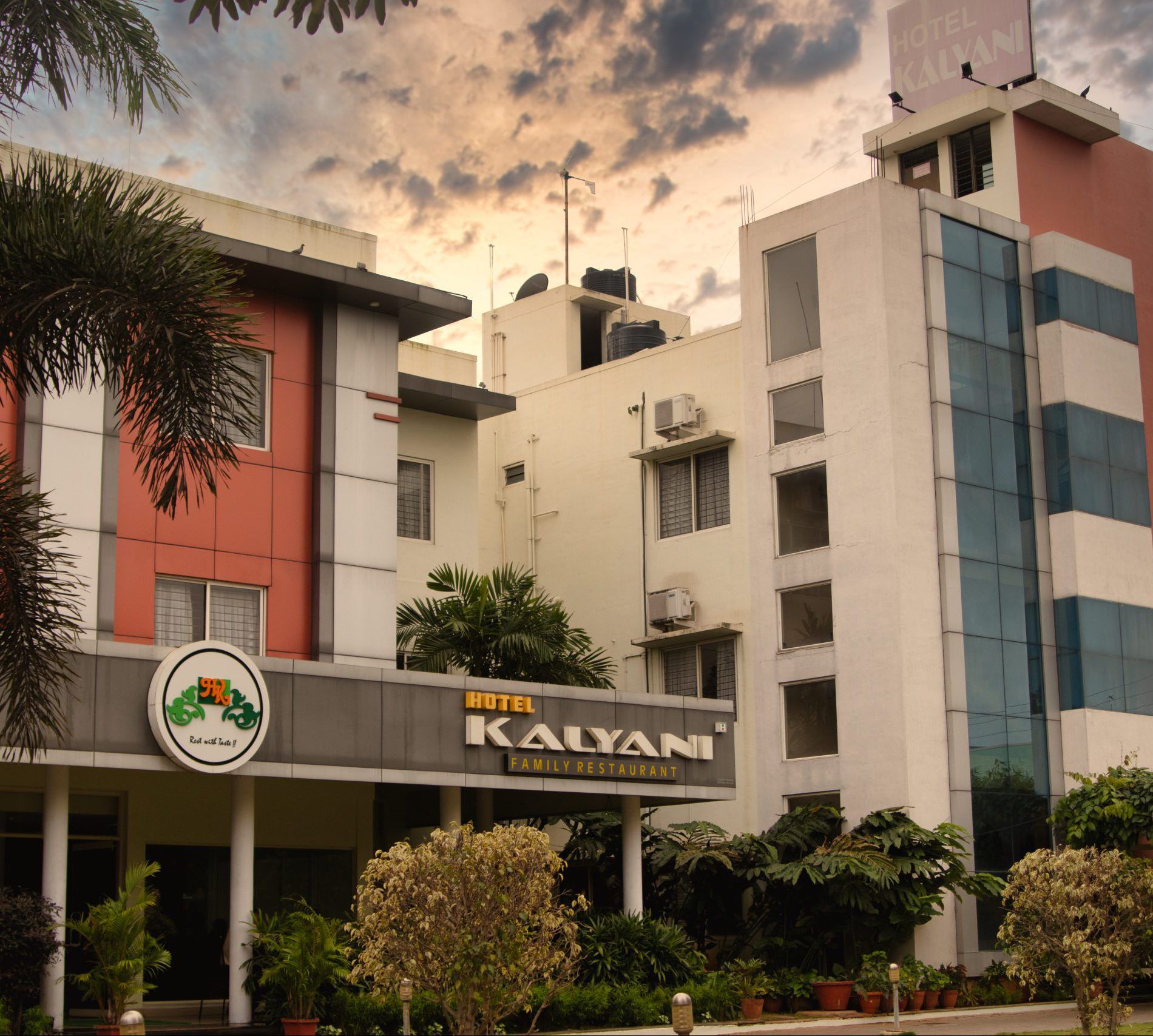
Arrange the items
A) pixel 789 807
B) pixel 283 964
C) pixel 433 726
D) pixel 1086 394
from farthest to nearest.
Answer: pixel 1086 394, pixel 789 807, pixel 433 726, pixel 283 964

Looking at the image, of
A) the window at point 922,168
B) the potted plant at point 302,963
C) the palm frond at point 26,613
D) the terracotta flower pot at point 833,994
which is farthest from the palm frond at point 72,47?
the window at point 922,168

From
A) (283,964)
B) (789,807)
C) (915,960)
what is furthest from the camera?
(789,807)

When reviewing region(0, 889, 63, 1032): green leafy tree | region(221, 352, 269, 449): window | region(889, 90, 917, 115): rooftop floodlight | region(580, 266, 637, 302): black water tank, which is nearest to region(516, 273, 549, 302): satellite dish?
region(580, 266, 637, 302): black water tank

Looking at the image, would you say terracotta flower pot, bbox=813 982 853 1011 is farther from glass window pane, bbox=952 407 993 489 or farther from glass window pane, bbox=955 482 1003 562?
glass window pane, bbox=952 407 993 489

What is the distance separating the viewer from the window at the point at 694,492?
38.0m

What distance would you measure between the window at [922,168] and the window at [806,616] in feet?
40.5

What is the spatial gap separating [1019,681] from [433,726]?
15127mm

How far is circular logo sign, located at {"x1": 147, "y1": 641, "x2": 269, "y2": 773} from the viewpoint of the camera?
74.5 ft

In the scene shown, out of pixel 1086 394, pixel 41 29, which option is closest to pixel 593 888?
pixel 1086 394

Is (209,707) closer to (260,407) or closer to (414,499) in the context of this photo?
(260,407)

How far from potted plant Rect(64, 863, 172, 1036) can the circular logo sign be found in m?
1.82

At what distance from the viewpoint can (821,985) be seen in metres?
29.8

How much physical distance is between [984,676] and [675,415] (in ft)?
30.6

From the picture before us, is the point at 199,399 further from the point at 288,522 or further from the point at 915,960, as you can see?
the point at 915,960
